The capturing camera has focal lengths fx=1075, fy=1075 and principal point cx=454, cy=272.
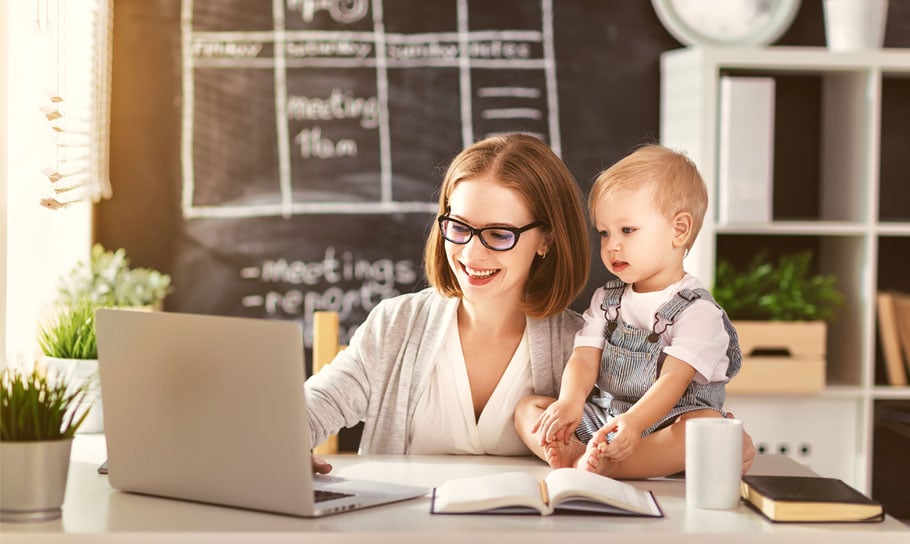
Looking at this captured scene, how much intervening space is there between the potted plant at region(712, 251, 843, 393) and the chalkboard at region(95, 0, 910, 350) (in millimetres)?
468

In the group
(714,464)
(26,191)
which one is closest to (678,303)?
(714,464)

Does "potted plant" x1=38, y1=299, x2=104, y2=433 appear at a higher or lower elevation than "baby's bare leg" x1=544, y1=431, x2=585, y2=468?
higher

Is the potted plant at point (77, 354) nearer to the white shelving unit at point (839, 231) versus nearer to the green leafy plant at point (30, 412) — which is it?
the green leafy plant at point (30, 412)

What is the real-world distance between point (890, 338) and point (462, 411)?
5.94ft

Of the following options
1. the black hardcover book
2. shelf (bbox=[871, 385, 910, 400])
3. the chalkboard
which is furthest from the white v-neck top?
shelf (bbox=[871, 385, 910, 400])

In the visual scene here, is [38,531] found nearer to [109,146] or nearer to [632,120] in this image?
[109,146]

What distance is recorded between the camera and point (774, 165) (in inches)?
135

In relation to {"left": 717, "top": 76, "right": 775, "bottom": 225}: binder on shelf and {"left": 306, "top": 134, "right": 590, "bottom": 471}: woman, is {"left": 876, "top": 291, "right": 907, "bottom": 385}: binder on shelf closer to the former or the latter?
{"left": 717, "top": 76, "right": 775, "bottom": 225}: binder on shelf

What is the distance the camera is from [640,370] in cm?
167

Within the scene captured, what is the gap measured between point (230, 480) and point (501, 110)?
7.27 ft

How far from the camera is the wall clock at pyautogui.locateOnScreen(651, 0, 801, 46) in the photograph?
10.7 feet

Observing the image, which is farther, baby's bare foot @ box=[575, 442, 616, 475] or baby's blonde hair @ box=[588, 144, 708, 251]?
baby's blonde hair @ box=[588, 144, 708, 251]

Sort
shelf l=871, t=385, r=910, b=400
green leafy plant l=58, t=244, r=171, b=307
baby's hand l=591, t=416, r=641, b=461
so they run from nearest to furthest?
baby's hand l=591, t=416, r=641, b=461 → green leafy plant l=58, t=244, r=171, b=307 → shelf l=871, t=385, r=910, b=400

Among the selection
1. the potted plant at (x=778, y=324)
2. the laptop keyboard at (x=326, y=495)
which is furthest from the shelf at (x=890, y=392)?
the laptop keyboard at (x=326, y=495)
